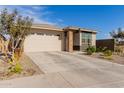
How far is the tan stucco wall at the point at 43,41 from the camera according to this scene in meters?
15.0

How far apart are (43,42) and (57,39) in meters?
2.05

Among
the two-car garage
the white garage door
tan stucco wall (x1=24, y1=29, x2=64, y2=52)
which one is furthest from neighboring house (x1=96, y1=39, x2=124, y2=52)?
the white garage door

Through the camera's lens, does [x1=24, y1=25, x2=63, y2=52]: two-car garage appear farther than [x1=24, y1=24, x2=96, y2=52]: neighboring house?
No

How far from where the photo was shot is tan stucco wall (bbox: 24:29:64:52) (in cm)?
1505

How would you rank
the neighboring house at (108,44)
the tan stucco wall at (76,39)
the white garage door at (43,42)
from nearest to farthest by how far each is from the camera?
the white garage door at (43,42)
the neighboring house at (108,44)
the tan stucco wall at (76,39)

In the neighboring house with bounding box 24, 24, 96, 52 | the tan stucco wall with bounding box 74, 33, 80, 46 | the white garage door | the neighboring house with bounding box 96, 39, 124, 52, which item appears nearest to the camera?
the white garage door

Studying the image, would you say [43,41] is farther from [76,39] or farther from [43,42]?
[76,39]

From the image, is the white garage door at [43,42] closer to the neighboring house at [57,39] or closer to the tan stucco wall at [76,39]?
the neighboring house at [57,39]

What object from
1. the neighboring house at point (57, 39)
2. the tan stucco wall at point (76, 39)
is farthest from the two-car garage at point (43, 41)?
the tan stucco wall at point (76, 39)

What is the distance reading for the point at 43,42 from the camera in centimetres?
1595

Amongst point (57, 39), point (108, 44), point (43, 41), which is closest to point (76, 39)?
point (57, 39)

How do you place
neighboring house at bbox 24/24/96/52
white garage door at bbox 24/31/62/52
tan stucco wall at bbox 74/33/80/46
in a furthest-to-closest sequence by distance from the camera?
1. tan stucco wall at bbox 74/33/80/46
2. neighboring house at bbox 24/24/96/52
3. white garage door at bbox 24/31/62/52

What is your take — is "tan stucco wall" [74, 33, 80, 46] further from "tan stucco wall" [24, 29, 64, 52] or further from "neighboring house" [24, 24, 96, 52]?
"tan stucco wall" [24, 29, 64, 52]
